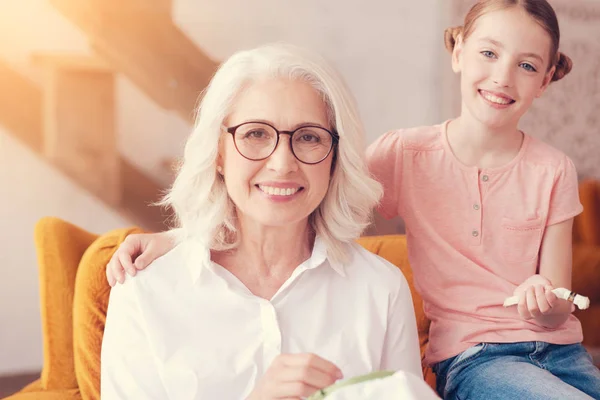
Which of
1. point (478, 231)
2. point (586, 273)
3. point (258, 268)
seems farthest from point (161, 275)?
point (586, 273)

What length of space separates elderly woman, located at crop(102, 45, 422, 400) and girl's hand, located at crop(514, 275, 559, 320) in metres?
0.28

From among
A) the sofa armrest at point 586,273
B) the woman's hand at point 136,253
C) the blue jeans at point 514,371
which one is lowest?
the sofa armrest at point 586,273

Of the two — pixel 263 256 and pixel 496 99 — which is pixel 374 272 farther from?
pixel 496 99

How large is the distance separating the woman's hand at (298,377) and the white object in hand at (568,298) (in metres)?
0.59

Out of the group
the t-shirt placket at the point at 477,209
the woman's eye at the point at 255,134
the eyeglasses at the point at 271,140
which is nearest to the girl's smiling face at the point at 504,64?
the t-shirt placket at the point at 477,209

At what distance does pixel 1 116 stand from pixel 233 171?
1.66 metres

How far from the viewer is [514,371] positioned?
1617mm

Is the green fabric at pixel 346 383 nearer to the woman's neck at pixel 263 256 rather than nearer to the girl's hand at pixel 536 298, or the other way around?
the woman's neck at pixel 263 256

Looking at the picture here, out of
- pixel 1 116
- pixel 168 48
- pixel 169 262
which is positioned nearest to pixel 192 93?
pixel 168 48

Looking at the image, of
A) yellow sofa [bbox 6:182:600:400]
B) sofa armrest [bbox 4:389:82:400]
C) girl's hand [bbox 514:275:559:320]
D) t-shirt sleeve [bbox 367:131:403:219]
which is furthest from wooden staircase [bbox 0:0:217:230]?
girl's hand [bbox 514:275:559:320]

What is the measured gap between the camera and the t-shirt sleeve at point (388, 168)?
186 cm

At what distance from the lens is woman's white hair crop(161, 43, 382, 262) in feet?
4.81

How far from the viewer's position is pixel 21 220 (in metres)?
2.82

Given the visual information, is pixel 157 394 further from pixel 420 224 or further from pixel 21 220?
pixel 21 220
